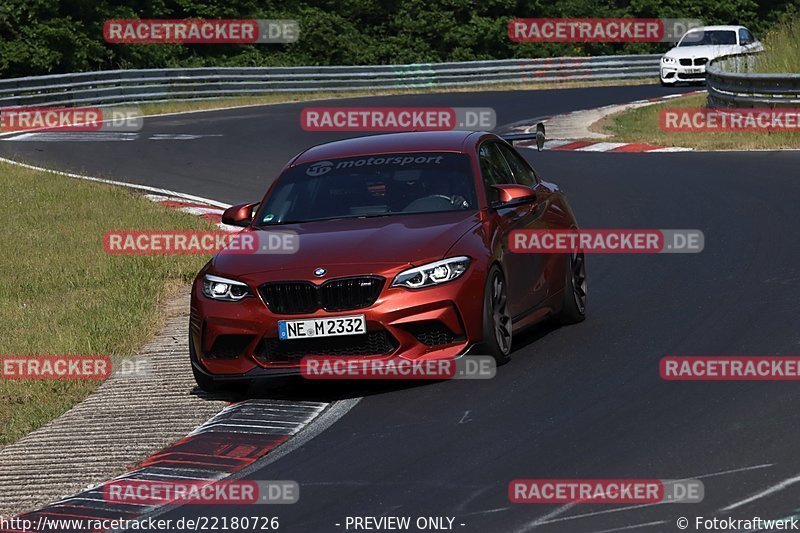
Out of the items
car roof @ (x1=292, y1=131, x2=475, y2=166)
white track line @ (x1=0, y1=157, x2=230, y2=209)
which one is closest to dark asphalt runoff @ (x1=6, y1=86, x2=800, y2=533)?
car roof @ (x1=292, y1=131, x2=475, y2=166)

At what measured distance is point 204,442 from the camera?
27.6ft

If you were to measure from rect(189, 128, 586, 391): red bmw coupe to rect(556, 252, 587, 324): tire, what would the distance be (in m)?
0.04

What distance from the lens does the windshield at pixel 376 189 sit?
10.2 m

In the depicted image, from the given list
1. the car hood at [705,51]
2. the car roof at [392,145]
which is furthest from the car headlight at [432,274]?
the car hood at [705,51]

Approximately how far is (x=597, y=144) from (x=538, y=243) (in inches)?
569

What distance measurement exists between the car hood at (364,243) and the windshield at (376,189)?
0.53 feet

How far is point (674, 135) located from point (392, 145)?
15210 mm

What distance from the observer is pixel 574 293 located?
11023 mm

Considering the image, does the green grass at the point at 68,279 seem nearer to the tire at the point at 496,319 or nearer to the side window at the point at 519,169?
the tire at the point at 496,319

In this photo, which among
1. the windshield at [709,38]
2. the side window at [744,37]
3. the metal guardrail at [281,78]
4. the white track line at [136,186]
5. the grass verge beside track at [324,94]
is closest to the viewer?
the white track line at [136,186]

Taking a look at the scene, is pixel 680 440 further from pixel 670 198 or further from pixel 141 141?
pixel 141 141

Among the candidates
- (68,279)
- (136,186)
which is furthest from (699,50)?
(68,279)

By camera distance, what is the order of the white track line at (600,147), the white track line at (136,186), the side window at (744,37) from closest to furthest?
the white track line at (136,186), the white track line at (600,147), the side window at (744,37)

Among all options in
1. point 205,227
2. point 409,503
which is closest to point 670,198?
point 205,227
